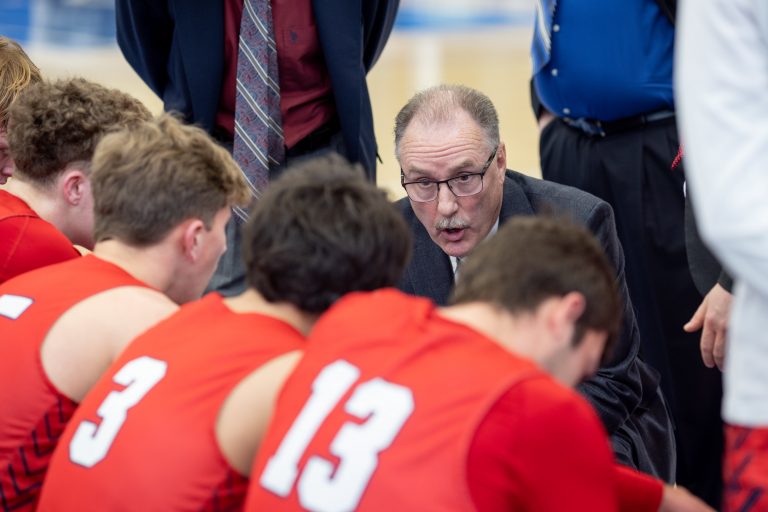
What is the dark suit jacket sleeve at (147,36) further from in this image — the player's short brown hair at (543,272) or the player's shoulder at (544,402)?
the player's shoulder at (544,402)

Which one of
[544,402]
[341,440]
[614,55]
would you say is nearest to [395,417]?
[341,440]

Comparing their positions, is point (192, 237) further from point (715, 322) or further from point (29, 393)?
point (715, 322)

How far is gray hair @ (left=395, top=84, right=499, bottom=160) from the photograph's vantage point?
3172mm

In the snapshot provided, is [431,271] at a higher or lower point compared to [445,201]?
lower

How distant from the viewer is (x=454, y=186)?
311 cm

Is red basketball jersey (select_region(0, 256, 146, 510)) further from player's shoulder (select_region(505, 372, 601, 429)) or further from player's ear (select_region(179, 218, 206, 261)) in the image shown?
player's shoulder (select_region(505, 372, 601, 429))

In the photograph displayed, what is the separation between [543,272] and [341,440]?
1.15 ft

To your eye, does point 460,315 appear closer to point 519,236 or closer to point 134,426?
point 519,236

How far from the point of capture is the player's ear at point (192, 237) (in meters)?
2.42

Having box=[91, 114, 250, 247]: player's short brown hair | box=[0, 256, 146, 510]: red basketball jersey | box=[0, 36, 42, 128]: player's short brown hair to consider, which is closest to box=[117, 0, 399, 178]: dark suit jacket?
box=[0, 36, 42, 128]: player's short brown hair

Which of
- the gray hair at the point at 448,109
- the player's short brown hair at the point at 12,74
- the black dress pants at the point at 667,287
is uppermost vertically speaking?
the gray hair at the point at 448,109

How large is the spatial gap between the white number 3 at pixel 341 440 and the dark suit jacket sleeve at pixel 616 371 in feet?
4.40

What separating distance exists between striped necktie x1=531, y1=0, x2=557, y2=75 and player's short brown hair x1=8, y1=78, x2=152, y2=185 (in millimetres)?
1381

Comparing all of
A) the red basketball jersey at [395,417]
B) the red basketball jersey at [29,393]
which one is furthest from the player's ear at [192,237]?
the red basketball jersey at [395,417]
